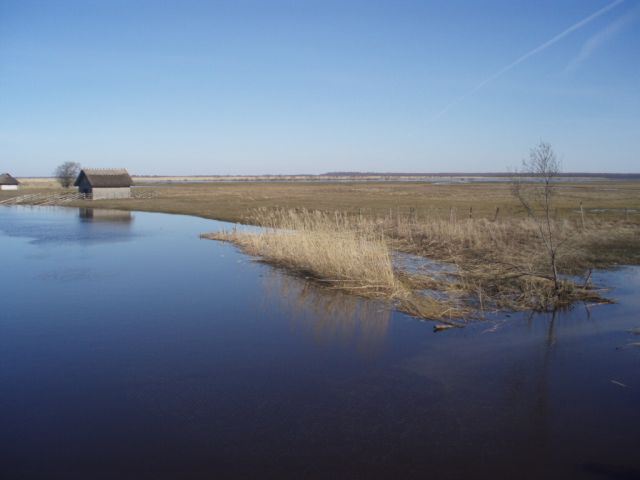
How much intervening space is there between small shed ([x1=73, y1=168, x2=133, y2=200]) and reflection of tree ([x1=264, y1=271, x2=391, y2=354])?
45.6 meters

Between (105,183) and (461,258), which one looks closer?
(461,258)

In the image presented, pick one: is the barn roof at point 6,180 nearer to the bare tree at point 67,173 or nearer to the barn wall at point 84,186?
the bare tree at point 67,173

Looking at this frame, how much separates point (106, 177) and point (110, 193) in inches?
69.2

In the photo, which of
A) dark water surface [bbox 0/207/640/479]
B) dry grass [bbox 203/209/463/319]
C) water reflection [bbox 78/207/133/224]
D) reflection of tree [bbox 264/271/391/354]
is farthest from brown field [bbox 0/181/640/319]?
water reflection [bbox 78/207/133/224]

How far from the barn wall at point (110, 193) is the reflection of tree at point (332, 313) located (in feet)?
149

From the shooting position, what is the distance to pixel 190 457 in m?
6.13

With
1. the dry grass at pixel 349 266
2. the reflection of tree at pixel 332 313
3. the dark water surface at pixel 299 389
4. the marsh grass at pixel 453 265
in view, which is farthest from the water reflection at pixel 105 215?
the reflection of tree at pixel 332 313

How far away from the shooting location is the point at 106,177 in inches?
2229

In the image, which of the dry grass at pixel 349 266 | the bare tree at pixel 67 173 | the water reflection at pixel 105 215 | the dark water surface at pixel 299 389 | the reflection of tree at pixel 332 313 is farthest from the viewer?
the bare tree at pixel 67 173

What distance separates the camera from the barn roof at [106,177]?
55.6m

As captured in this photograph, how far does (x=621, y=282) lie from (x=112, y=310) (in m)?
14.0

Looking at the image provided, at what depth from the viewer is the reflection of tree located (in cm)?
1064

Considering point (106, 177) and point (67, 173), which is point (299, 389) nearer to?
point (106, 177)

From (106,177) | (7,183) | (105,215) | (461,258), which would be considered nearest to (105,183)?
(106,177)
